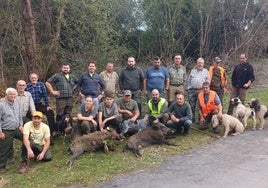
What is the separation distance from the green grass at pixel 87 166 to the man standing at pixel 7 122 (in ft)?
1.05

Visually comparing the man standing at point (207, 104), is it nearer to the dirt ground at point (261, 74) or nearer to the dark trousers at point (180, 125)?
the dark trousers at point (180, 125)

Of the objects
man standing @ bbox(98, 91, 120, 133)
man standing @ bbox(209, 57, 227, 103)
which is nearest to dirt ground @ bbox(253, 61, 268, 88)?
man standing @ bbox(209, 57, 227, 103)

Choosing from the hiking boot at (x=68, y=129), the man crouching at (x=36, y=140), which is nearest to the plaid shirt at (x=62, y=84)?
the hiking boot at (x=68, y=129)

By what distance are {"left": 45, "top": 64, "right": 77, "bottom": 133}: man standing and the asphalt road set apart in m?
3.40

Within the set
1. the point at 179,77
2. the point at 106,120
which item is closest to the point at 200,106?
the point at 179,77

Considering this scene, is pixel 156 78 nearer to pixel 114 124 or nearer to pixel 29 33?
pixel 114 124

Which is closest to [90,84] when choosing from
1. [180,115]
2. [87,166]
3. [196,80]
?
[180,115]

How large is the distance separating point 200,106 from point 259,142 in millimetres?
1953

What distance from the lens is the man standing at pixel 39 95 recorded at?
983 centimetres

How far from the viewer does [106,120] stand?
32.1 feet

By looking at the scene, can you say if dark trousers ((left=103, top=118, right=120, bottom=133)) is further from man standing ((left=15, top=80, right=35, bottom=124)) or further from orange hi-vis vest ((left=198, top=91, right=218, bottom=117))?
→ orange hi-vis vest ((left=198, top=91, right=218, bottom=117))

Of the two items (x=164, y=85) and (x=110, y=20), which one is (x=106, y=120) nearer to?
(x=164, y=85)

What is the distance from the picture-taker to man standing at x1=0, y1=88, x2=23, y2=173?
857 centimetres

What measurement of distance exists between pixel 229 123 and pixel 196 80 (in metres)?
1.59
